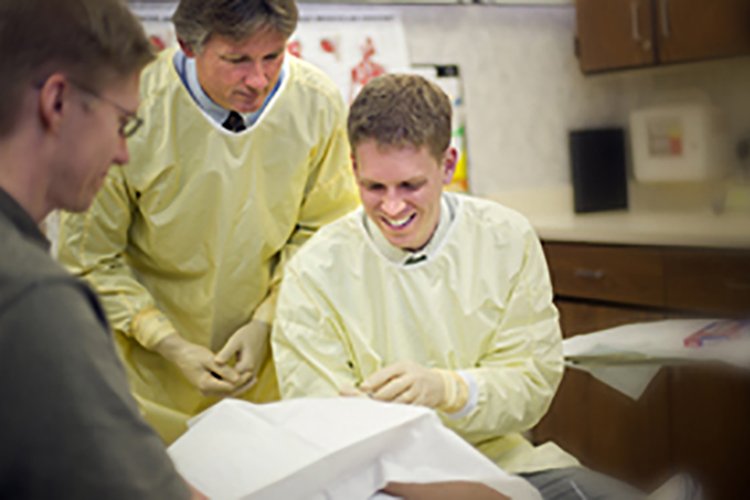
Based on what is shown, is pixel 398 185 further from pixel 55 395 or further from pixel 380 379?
pixel 55 395

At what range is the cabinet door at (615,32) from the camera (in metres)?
0.99

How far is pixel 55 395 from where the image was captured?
1.38 ft

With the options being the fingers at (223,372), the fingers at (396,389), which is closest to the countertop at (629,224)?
the fingers at (396,389)

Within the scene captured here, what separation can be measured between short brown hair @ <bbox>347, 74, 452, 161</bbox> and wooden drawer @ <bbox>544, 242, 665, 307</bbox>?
291 mm

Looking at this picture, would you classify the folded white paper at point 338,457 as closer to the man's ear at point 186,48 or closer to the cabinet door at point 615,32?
the man's ear at point 186,48

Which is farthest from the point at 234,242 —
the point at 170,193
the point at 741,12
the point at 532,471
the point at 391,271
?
the point at 741,12

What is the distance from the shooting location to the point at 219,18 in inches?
35.0

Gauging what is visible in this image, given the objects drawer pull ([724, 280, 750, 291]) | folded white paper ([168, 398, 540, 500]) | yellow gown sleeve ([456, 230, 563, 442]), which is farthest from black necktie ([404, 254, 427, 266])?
drawer pull ([724, 280, 750, 291])

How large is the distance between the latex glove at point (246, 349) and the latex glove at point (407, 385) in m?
0.22

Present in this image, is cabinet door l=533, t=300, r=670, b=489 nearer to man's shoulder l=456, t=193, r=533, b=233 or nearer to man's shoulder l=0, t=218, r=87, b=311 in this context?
man's shoulder l=456, t=193, r=533, b=233

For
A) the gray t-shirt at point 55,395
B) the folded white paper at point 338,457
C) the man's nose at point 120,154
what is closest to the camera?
the gray t-shirt at point 55,395

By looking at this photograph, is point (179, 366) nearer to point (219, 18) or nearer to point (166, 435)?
point (166, 435)

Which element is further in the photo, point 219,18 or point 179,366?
point 179,366

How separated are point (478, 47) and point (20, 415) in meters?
1.20
